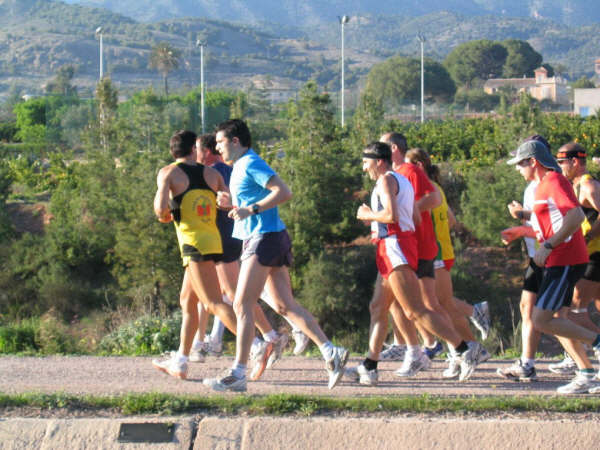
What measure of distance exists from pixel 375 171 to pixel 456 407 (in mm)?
1973

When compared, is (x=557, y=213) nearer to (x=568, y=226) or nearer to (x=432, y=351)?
(x=568, y=226)

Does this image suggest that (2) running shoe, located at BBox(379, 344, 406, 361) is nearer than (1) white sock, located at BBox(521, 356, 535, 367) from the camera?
No

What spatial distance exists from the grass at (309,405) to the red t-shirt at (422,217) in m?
1.39

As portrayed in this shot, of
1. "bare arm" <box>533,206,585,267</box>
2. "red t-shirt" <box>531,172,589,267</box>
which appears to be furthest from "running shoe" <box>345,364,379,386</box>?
"bare arm" <box>533,206,585,267</box>

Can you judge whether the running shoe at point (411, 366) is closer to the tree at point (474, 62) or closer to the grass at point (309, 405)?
the grass at point (309, 405)

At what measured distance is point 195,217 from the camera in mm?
6570

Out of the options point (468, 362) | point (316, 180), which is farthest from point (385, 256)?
point (316, 180)

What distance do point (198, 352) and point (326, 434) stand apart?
8.90 feet

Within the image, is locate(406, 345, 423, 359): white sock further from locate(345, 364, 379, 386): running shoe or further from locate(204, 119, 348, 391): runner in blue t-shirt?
locate(204, 119, 348, 391): runner in blue t-shirt

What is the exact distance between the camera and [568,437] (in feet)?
16.3

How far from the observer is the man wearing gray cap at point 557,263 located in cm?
589

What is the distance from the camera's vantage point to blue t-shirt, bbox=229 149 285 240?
6.11 meters

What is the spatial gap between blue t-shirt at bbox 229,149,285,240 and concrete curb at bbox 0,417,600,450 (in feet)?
5.18

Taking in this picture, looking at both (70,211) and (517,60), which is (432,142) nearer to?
(70,211)
